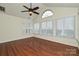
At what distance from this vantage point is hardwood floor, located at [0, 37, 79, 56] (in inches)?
101

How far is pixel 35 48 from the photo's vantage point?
8.50 feet

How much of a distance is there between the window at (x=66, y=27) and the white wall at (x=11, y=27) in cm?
62

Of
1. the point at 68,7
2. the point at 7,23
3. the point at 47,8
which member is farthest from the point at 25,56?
the point at 68,7

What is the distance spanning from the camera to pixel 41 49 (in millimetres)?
2596

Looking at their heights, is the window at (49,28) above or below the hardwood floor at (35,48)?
above

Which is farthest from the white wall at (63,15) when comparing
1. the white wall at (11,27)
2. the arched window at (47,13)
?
the white wall at (11,27)

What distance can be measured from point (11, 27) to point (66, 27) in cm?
102

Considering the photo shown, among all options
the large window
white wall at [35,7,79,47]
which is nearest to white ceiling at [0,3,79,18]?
white wall at [35,7,79,47]

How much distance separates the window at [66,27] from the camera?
8.45 ft

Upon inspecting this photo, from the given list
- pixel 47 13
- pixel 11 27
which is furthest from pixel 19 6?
pixel 47 13

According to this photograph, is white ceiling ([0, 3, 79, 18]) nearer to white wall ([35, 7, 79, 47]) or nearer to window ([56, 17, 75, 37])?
white wall ([35, 7, 79, 47])

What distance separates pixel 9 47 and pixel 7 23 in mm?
439

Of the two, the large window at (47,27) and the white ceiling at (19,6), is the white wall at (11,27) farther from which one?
the large window at (47,27)

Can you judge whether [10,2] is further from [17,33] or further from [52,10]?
[52,10]
